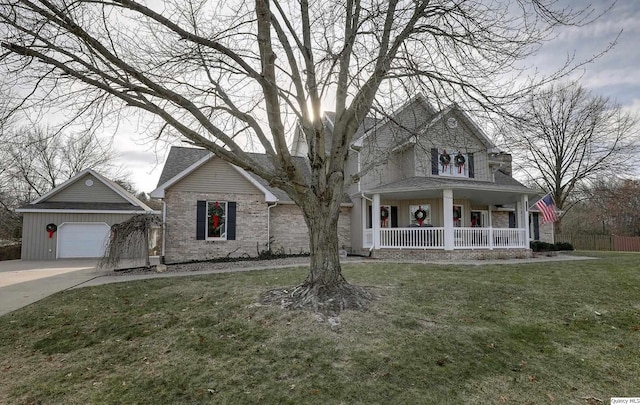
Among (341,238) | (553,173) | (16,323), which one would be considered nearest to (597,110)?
(553,173)

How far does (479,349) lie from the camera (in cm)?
446

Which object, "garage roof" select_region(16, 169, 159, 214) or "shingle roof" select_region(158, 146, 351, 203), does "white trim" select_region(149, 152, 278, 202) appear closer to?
"shingle roof" select_region(158, 146, 351, 203)

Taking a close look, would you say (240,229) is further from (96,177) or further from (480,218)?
(480,218)

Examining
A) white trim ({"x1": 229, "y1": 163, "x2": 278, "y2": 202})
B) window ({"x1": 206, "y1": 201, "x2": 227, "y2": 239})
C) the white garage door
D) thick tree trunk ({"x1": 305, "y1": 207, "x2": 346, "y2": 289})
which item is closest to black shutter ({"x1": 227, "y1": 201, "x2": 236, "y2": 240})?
window ({"x1": 206, "y1": 201, "x2": 227, "y2": 239})

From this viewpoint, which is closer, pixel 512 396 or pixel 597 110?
pixel 512 396

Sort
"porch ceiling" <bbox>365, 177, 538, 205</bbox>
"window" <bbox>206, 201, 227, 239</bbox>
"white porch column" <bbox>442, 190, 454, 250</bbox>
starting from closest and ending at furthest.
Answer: "porch ceiling" <bbox>365, 177, 538, 205</bbox> → "white porch column" <bbox>442, 190, 454, 250</bbox> → "window" <bbox>206, 201, 227, 239</bbox>

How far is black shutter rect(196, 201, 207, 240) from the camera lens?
1457cm

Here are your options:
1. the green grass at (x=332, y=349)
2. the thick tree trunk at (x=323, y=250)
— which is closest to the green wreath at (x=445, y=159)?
the green grass at (x=332, y=349)

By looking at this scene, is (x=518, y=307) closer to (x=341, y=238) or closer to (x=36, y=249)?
(x=341, y=238)

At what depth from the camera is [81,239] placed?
1756 centimetres

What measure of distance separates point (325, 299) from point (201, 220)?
1018 cm

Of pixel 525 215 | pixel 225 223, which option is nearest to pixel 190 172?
pixel 225 223

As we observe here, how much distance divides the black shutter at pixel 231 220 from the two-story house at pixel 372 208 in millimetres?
42

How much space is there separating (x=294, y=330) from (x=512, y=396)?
2710 millimetres
